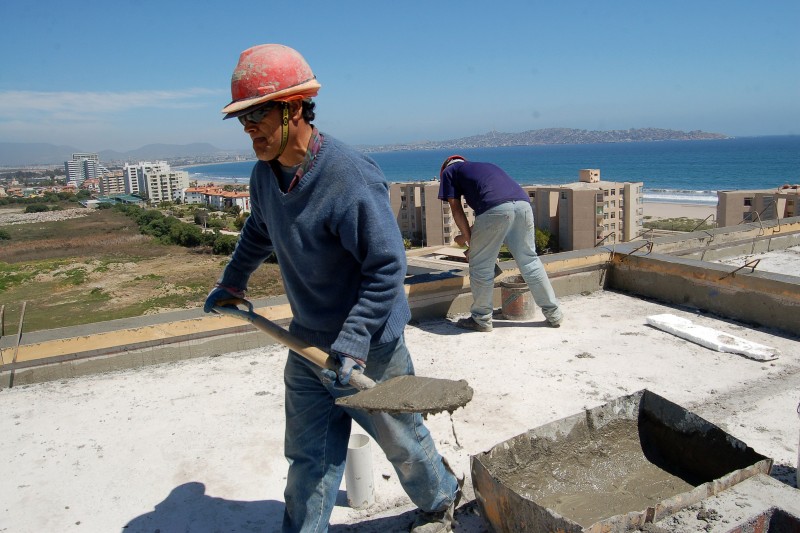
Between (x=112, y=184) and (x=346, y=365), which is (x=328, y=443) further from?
(x=112, y=184)

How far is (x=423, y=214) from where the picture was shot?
63.2 meters

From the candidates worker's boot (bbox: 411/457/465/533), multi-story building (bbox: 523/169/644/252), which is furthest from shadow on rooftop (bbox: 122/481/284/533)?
multi-story building (bbox: 523/169/644/252)

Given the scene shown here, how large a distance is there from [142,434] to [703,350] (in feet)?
12.0

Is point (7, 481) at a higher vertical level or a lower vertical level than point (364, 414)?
lower

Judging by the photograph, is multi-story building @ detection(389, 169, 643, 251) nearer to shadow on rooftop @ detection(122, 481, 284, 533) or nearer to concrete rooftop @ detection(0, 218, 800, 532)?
concrete rooftop @ detection(0, 218, 800, 532)

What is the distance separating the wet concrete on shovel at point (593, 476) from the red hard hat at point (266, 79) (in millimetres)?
1665

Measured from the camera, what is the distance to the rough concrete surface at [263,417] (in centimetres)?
273

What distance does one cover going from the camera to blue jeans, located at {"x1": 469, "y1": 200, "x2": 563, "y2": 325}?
16.0ft

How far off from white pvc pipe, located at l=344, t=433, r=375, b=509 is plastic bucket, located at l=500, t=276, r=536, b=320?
2.78 meters

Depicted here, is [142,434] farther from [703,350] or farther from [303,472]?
[703,350]

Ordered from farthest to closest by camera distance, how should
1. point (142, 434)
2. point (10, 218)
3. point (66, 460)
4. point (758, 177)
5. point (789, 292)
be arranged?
point (758, 177) → point (10, 218) → point (789, 292) → point (142, 434) → point (66, 460)

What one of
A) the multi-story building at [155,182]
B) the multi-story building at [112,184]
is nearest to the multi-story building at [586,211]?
the multi-story building at [155,182]

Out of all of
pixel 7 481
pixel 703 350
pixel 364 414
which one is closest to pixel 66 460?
pixel 7 481

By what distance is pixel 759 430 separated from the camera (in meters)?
3.23
